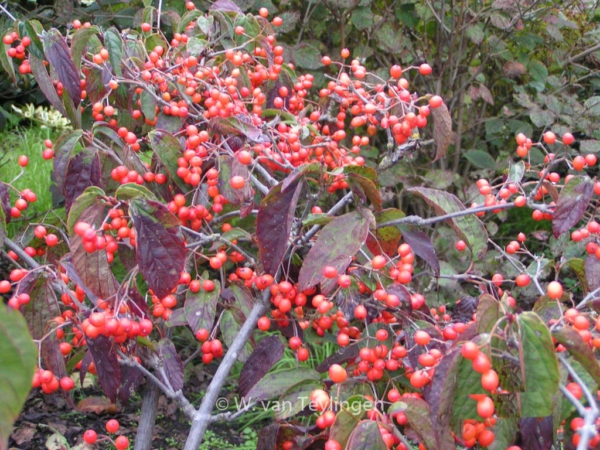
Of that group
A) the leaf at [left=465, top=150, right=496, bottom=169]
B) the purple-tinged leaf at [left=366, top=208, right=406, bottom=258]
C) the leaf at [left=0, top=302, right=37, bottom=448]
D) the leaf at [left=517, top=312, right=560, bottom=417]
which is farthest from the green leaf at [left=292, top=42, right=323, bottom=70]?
the leaf at [left=0, top=302, right=37, bottom=448]

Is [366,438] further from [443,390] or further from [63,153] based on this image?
[63,153]

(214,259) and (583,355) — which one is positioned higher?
(583,355)

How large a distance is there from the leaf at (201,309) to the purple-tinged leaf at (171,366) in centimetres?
10

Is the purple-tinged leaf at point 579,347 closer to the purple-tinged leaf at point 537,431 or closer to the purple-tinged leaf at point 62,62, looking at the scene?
the purple-tinged leaf at point 537,431

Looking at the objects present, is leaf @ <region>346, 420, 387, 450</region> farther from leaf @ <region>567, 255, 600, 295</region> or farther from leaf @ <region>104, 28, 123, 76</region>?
leaf @ <region>104, 28, 123, 76</region>

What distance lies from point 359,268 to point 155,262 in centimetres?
45

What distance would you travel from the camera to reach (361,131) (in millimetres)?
3246

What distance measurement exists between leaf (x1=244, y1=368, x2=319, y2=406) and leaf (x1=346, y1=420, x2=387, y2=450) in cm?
38

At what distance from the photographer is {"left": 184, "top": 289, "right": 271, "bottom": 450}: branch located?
1372 millimetres

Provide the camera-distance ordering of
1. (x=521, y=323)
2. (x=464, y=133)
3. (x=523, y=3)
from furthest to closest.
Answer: (x=464, y=133), (x=523, y=3), (x=521, y=323)

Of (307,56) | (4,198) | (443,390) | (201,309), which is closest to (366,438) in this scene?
(443,390)

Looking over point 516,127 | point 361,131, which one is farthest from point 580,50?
point 361,131

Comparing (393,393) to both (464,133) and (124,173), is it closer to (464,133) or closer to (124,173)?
(124,173)

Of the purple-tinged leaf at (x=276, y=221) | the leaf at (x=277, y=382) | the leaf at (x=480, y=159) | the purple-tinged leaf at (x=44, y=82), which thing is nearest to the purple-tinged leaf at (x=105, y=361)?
the leaf at (x=277, y=382)
